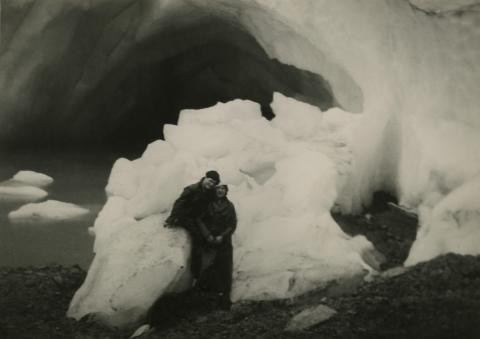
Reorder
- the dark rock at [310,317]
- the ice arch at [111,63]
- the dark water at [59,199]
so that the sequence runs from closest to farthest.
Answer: the dark rock at [310,317], the dark water at [59,199], the ice arch at [111,63]

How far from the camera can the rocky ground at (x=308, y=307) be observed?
359 centimetres

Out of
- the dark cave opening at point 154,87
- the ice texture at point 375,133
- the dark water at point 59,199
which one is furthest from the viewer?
the dark cave opening at point 154,87

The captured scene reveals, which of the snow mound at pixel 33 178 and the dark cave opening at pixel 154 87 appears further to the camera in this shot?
the dark cave opening at pixel 154 87

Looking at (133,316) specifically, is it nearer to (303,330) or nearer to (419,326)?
(303,330)

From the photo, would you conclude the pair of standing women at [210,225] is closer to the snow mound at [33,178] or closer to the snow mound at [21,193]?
the snow mound at [21,193]

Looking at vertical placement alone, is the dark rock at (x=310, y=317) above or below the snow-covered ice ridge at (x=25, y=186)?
below

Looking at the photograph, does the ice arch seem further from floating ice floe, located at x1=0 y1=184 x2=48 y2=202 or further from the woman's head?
the woman's head

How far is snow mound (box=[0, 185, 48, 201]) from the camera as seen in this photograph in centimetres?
639

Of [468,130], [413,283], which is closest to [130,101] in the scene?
[468,130]

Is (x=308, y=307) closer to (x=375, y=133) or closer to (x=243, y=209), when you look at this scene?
(x=243, y=209)

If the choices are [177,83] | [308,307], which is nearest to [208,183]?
[308,307]

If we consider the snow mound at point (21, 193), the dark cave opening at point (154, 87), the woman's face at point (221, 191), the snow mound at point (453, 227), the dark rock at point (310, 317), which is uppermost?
the dark cave opening at point (154, 87)

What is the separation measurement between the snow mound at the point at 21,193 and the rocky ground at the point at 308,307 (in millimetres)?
1786

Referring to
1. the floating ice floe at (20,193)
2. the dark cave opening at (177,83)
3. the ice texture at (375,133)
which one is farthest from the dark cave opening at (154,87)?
the floating ice floe at (20,193)
